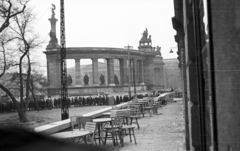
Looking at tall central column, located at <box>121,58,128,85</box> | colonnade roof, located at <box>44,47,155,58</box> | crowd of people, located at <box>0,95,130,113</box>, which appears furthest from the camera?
tall central column, located at <box>121,58,128,85</box>

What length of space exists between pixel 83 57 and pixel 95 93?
20.8 feet

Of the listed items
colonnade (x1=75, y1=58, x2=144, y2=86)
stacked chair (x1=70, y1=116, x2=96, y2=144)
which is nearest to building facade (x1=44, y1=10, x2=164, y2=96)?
colonnade (x1=75, y1=58, x2=144, y2=86)

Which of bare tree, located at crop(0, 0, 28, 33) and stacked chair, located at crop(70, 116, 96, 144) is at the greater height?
bare tree, located at crop(0, 0, 28, 33)

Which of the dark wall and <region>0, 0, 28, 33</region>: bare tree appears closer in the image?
the dark wall

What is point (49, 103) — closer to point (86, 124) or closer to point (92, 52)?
point (92, 52)

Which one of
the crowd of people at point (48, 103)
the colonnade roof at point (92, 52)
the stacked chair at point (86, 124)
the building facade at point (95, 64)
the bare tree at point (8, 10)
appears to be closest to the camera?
the stacked chair at point (86, 124)

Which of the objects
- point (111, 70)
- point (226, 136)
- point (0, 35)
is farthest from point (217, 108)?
point (111, 70)

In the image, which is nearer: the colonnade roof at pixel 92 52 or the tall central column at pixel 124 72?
the colonnade roof at pixel 92 52

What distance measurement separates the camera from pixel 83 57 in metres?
49.7

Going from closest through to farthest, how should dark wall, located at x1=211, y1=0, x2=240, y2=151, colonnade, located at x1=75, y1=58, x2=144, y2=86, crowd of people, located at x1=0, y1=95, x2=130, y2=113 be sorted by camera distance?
dark wall, located at x1=211, y1=0, x2=240, y2=151 → crowd of people, located at x1=0, y1=95, x2=130, y2=113 → colonnade, located at x1=75, y1=58, x2=144, y2=86

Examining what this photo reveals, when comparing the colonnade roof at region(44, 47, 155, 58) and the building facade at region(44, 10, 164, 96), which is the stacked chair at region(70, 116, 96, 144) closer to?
the building facade at region(44, 10, 164, 96)

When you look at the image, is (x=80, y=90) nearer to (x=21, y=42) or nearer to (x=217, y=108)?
(x=21, y=42)

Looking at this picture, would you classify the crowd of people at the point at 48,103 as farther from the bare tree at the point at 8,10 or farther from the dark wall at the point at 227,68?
the dark wall at the point at 227,68

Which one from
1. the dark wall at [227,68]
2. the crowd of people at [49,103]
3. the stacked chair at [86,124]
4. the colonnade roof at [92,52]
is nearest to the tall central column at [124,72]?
the colonnade roof at [92,52]
